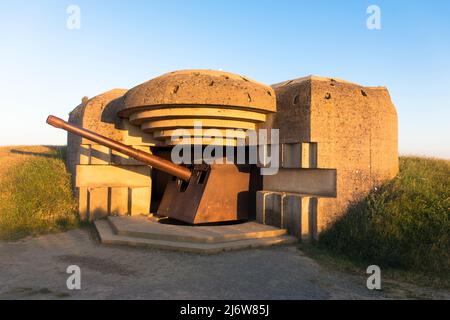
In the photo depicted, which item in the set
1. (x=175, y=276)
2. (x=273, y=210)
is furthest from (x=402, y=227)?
(x=175, y=276)

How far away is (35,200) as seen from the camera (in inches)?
398

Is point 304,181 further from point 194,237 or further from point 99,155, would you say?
point 99,155

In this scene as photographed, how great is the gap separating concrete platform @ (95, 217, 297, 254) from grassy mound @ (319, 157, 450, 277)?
1.28m

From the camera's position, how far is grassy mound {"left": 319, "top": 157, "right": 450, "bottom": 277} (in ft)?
20.6

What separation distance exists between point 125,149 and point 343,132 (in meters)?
5.41

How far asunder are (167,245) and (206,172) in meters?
2.88

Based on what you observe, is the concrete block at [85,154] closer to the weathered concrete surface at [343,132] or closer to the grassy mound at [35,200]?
the grassy mound at [35,200]

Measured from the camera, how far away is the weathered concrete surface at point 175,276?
4707 millimetres

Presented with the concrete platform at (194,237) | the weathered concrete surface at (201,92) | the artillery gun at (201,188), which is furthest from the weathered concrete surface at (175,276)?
the weathered concrete surface at (201,92)

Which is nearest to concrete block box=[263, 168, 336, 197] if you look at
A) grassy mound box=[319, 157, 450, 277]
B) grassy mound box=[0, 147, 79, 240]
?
grassy mound box=[319, 157, 450, 277]

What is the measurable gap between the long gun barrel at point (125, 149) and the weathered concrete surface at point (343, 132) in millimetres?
3089
